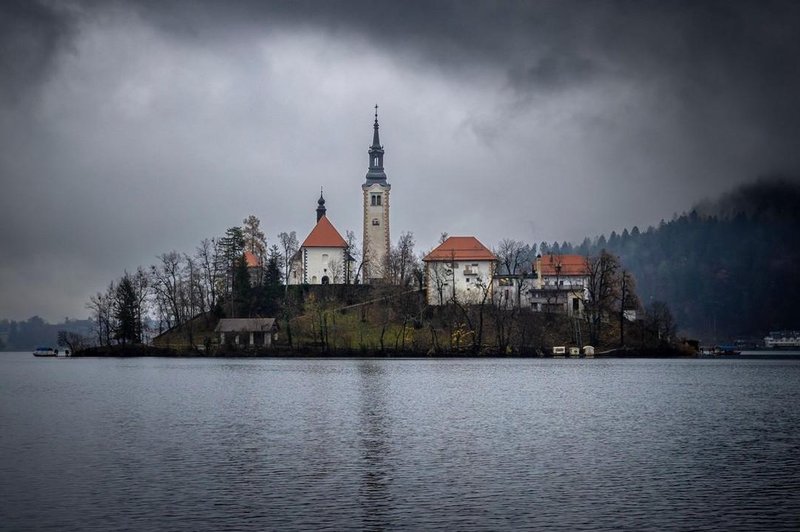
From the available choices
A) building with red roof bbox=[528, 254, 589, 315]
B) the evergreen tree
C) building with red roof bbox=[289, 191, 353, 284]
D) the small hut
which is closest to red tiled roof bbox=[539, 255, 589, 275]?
building with red roof bbox=[528, 254, 589, 315]

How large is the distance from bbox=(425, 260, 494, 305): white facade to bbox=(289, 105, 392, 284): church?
33.7 feet

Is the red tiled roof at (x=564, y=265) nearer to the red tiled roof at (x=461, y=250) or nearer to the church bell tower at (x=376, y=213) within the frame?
the red tiled roof at (x=461, y=250)

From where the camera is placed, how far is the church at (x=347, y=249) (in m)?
140

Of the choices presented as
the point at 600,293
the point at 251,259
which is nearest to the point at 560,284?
the point at 600,293

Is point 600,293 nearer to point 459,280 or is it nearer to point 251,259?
point 459,280

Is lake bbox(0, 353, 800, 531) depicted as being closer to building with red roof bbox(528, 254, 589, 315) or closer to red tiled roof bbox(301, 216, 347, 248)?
building with red roof bbox(528, 254, 589, 315)

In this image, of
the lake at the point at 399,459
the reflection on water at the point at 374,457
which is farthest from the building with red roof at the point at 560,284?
the reflection on water at the point at 374,457

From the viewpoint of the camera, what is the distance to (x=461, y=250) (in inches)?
5330

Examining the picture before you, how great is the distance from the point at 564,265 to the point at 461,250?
16.7m

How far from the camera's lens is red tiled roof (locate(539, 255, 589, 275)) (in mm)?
137375

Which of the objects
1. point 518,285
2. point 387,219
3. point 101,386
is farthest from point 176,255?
point 101,386

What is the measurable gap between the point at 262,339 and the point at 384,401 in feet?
221

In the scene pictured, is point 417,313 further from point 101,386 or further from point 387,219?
point 101,386

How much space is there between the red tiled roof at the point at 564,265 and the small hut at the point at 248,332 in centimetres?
4378
